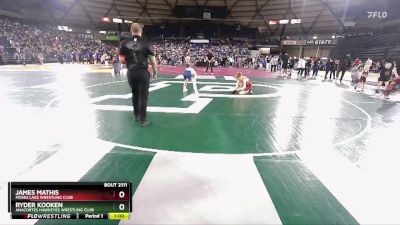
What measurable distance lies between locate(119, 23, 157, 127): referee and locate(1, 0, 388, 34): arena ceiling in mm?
38280

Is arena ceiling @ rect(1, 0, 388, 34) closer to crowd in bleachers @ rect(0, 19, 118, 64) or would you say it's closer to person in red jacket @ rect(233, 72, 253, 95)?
crowd in bleachers @ rect(0, 19, 118, 64)

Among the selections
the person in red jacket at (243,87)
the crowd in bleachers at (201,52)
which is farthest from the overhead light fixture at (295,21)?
the person in red jacket at (243,87)

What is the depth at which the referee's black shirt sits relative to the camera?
16.4 feet

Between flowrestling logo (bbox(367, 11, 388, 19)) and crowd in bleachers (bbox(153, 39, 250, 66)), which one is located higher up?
flowrestling logo (bbox(367, 11, 388, 19))

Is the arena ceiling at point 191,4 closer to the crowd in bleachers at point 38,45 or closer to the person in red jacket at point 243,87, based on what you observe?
the crowd in bleachers at point 38,45

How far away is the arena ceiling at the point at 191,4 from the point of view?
3978 centimetres

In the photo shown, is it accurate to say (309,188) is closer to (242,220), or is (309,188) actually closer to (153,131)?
(242,220)

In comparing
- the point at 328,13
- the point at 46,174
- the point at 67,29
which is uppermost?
the point at 328,13

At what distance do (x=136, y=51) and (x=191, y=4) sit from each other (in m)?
45.4

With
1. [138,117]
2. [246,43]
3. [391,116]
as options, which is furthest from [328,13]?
[138,117]

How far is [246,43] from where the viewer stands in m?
49.9

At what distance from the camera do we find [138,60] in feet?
16.6

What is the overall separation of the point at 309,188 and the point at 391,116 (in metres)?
5.65
